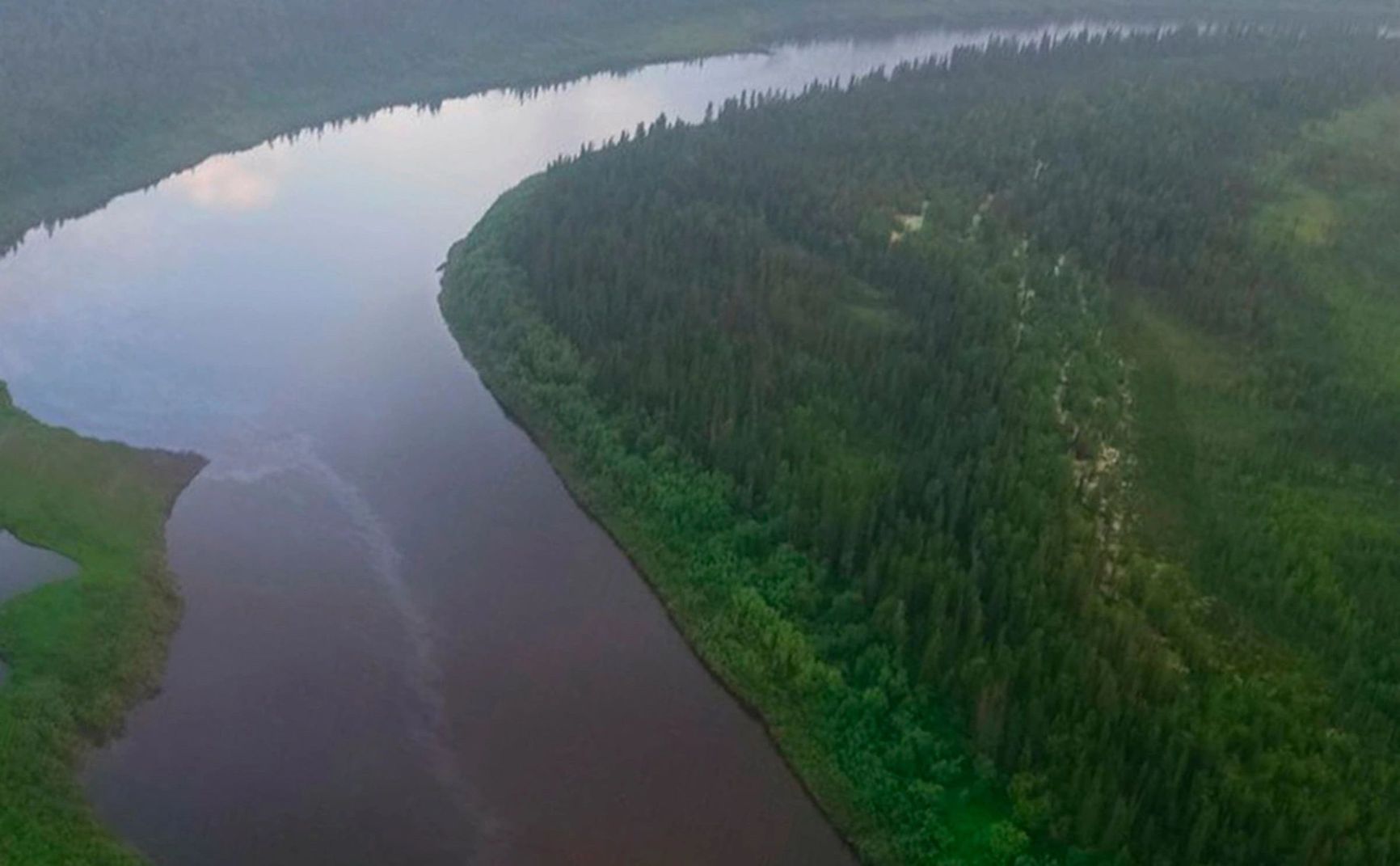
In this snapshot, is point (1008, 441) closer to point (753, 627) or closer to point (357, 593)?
point (753, 627)

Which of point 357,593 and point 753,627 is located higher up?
point 753,627

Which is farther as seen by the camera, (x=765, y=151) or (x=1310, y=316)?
(x=765, y=151)

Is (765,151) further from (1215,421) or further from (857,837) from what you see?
(857,837)

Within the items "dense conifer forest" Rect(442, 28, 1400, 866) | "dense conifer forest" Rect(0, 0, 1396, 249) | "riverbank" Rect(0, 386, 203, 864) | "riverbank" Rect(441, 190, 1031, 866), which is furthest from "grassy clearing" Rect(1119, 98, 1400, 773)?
"dense conifer forest" Rect(0, 0, 1396, 249)

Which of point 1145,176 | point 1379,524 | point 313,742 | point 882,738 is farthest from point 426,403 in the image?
point 1145,176

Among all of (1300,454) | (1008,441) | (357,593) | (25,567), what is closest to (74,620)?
(25,567)

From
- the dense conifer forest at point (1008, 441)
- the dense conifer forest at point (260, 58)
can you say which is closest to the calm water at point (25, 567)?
the dense conifer forest at point (1008, 441)
